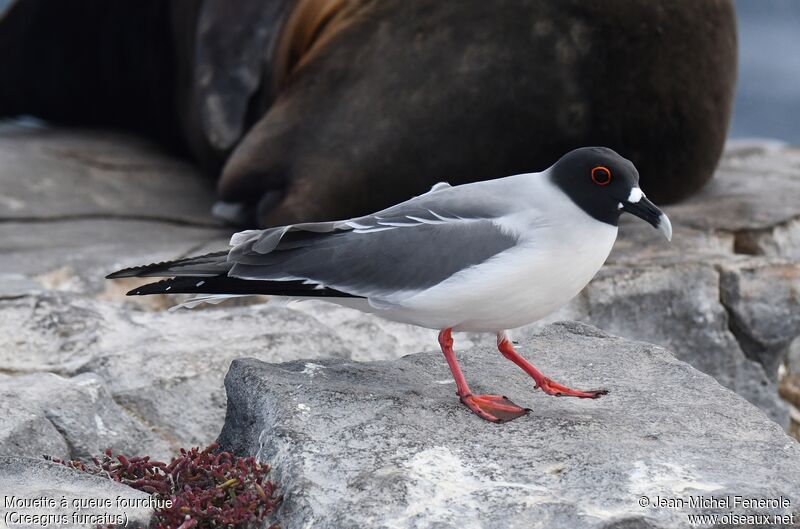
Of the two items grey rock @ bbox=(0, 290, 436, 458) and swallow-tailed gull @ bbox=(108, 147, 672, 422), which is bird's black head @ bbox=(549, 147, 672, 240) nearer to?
swallow-tailed gull @ bbox=(108, 147, 672, 422)

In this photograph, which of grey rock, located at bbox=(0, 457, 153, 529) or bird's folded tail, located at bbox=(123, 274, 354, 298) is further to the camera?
bird's folded tail, located at bbox=(123, 274, 354, 298)

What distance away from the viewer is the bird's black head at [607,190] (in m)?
2.52

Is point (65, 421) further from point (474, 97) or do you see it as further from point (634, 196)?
point (474, 97)

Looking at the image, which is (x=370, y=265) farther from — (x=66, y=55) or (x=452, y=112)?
(x=66, y=55)

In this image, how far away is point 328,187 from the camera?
4.82 m

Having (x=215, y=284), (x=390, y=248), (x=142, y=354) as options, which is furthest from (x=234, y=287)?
(x=142, y=354)

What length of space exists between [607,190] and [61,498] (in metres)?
1.23

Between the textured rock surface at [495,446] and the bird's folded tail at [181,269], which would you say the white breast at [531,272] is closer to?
the textured rock surface at [495,446]

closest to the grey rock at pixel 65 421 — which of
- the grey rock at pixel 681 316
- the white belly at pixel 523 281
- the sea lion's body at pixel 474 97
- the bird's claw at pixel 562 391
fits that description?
the white belly at pixel 523 281

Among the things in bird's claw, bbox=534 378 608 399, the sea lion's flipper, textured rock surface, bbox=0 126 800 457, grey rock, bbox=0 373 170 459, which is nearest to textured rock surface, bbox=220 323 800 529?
bird's claw, bbox=534 378 608 399

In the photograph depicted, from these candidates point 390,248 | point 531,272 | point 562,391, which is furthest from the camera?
point 562,391

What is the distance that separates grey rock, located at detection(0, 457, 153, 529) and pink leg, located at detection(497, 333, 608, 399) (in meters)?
0.89

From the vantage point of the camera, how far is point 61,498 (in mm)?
2271

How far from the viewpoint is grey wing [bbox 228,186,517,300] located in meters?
2.55
